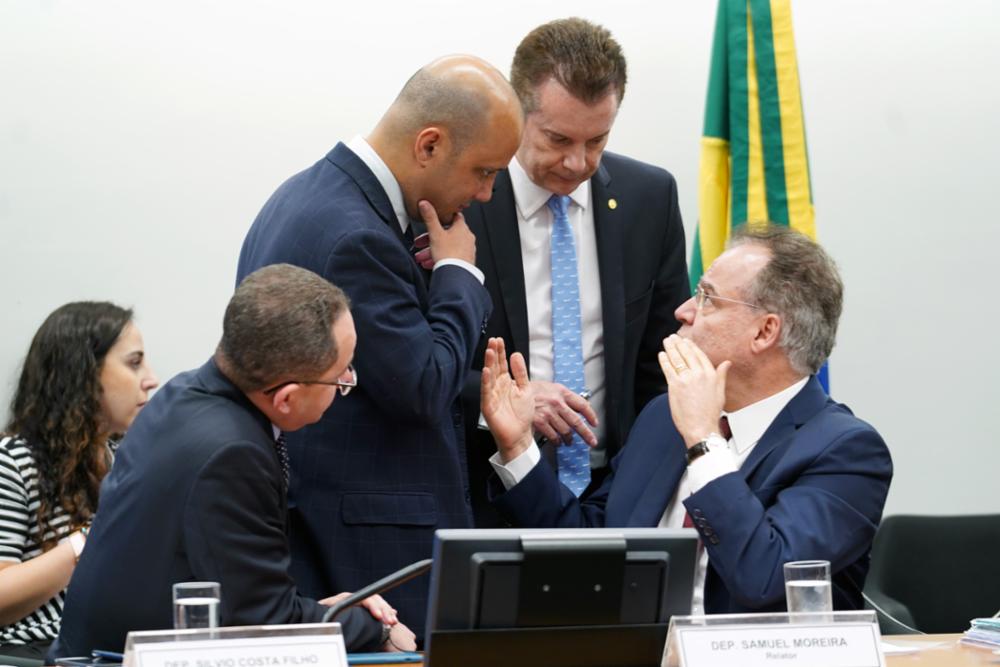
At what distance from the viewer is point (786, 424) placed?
2.89m

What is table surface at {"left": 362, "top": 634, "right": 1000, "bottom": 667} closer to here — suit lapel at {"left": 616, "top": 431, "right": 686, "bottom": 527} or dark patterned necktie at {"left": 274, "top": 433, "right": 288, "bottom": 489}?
suit lapel at {"left": 616, "top": 431, "right": 686, "bottom": 527}

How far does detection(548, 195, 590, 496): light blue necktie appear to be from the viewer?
10.9 feet

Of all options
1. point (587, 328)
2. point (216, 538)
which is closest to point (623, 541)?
point (216, 538)

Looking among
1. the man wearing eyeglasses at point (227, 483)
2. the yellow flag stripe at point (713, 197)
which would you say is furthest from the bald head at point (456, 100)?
the yellow flag stripe at point (713, 197)

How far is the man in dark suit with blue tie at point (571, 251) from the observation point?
10.7 ft

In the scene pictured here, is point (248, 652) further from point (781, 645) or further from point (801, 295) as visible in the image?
point (801, 295)

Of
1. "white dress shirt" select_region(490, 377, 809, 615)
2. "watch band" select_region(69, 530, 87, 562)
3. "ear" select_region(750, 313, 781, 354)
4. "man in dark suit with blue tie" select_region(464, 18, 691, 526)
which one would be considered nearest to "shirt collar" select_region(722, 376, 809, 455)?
"white dress shirt" select_region(490, 377, 809, 615)

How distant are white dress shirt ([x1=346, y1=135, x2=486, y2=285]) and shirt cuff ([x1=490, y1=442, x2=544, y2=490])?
443mm

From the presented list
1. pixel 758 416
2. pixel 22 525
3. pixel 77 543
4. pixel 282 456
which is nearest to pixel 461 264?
pixel 282 456

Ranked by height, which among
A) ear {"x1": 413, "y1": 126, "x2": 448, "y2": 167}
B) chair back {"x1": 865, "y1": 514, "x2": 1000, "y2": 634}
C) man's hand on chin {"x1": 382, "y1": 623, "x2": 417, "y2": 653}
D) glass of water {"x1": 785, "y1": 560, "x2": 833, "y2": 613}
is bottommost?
chair back {"x1": 865, "y1": 514, "x2": 1000, "y2": 634}

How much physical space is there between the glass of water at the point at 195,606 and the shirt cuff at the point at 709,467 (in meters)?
1.07

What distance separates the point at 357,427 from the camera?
8.99ft

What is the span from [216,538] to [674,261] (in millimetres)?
1607

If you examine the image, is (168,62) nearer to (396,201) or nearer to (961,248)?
(396,201)
